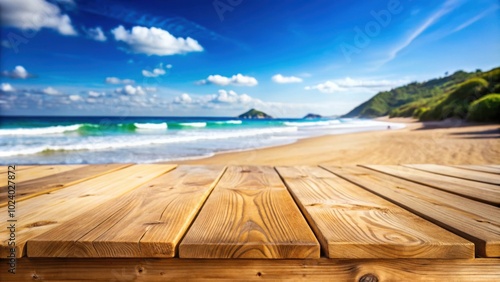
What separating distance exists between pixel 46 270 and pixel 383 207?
1046 millimetres

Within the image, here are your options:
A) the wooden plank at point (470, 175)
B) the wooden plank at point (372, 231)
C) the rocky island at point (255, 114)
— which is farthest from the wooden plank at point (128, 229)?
the rocky island at point (255, 114)

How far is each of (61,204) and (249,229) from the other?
0.77m

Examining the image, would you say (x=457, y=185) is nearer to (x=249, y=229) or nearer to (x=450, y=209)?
(x=450, y=209)

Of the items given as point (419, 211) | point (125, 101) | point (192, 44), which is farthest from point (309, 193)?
point (125, 101)

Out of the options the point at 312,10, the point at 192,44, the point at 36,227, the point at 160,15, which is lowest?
the point at 36,227

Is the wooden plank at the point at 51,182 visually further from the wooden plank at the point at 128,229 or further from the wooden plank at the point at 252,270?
the wooden plank at the point at 252,270

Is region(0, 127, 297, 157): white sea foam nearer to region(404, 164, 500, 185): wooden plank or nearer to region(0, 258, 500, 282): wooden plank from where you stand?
region(0, 258, 500, 282): wooden plank

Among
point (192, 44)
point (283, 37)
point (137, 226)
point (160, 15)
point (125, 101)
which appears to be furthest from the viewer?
point (125, 101)

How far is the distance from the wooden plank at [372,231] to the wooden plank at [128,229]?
0.39 meters

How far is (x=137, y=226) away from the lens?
0.78m

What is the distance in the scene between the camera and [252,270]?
2.26 feet

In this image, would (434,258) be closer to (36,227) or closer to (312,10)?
(36,227)

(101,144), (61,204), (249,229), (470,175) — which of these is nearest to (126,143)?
(101,144)

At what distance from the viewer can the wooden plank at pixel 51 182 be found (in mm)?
1214
